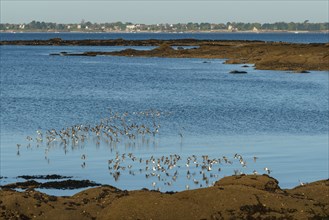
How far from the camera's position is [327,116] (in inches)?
2125

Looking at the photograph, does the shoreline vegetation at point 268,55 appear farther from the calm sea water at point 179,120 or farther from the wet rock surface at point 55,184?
the wet rock surface at point 55,184

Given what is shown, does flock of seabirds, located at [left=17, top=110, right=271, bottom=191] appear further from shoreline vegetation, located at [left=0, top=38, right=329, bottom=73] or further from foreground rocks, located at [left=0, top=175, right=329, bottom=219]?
shoreline vegetation, located at [left=0, top=38, right=329, bottom=73]

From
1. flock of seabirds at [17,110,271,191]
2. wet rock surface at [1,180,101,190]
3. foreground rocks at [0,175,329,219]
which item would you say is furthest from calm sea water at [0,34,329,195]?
foreground rocks at [0,175,329,219]

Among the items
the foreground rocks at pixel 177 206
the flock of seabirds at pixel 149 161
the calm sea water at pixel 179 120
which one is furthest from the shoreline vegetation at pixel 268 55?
the foreground rocks at pixel 177 206

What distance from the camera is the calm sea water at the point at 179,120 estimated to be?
1229 inches

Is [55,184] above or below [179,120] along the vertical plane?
above

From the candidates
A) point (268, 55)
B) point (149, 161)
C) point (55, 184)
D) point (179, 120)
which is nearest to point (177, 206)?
point (55, 184)

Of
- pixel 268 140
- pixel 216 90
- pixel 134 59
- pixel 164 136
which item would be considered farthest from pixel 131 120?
pixel 134 59

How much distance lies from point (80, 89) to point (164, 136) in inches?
1718

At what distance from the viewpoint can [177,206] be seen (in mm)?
18375

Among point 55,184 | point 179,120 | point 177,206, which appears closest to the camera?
point 177,206

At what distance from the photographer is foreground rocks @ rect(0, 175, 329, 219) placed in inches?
714

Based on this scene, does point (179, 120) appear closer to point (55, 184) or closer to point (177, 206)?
point (55, 184)

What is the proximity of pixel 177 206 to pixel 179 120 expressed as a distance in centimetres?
3332
